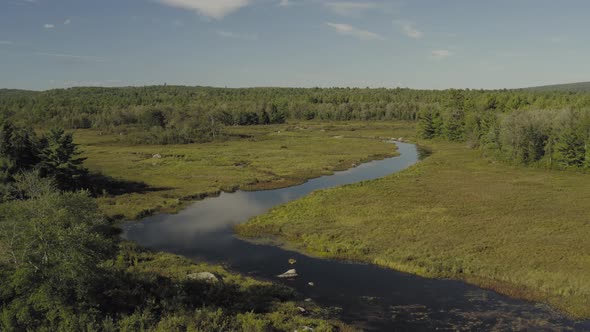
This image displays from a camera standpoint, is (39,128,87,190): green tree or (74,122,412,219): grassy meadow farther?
(74,122,412,219): grassy meadow

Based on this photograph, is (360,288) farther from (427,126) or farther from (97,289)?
(427,126)

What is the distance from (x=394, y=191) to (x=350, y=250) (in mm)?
27379

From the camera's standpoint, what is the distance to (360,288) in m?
33.4

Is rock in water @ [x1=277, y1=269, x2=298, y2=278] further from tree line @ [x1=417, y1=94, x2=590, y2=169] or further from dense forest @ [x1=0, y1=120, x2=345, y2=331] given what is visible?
tree line @ [x1=417, y1=94, x2=590, y2=169]

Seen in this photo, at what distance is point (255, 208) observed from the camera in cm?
6028

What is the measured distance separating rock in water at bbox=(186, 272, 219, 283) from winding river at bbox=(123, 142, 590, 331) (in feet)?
14.7

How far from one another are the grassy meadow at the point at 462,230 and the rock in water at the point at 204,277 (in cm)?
1206

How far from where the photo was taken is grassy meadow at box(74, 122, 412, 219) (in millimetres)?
64812

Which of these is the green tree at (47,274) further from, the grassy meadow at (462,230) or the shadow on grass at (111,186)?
the shadow on grass at (111,186)

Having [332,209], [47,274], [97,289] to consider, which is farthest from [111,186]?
[47,274]

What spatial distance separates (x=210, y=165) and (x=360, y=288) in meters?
69.5

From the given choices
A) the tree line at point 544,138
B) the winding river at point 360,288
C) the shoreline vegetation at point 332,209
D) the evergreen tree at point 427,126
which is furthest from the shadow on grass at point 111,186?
the evergreen tree at point 427,126

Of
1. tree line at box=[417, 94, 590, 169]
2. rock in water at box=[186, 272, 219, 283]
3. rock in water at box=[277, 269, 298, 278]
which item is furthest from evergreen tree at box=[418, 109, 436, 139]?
rock in water at box=[186, 272, 219, 283]

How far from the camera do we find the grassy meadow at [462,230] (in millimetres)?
34781
